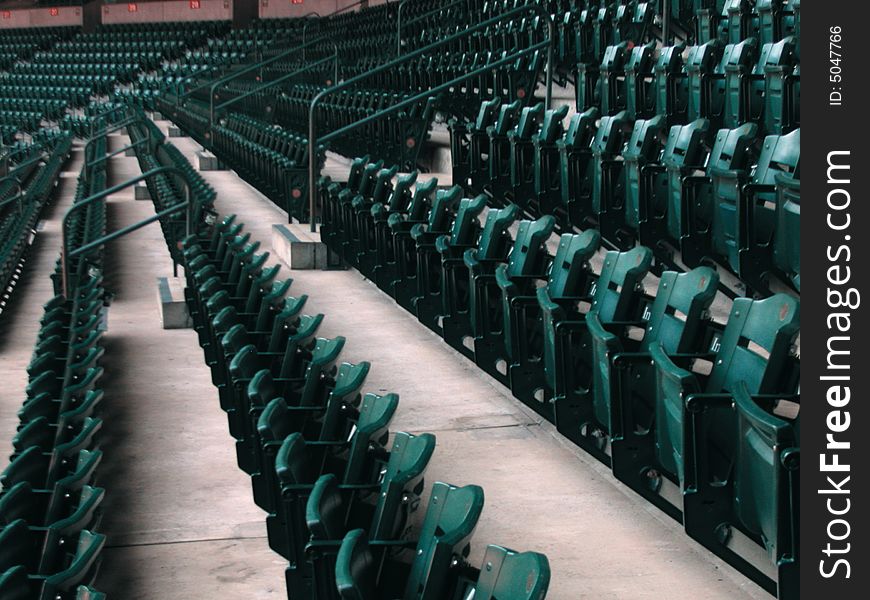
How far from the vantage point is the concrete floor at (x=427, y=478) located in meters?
1.43

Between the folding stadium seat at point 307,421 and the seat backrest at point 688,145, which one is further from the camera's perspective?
the seat backrest at point 688,145

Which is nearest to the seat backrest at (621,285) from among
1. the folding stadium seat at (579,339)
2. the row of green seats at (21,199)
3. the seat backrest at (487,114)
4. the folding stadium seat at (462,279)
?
the folding stadium seat at (579,339)

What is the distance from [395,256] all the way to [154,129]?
193 inches

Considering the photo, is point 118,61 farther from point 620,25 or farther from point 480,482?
point 480,482

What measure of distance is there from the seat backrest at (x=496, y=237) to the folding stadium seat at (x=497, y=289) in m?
0.15

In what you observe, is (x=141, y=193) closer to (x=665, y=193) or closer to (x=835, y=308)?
(x=665, y=193)

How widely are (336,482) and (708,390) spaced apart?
49 cm

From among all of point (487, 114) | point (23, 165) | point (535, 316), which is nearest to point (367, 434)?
point (535, 316)

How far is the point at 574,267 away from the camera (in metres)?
1.95

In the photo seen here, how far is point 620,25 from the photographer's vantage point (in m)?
4.08

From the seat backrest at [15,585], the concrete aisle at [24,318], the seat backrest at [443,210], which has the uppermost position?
the seat backrest at [443,210]

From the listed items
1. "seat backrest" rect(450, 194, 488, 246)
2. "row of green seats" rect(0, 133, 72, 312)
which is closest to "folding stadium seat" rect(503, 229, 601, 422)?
"seat backrest" rect(450, 194, 488, 246)

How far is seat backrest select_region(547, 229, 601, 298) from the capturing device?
6.41 feet

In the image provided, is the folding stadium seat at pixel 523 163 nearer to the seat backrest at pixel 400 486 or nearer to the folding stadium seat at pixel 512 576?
the seat backrest at pixel 400 486
